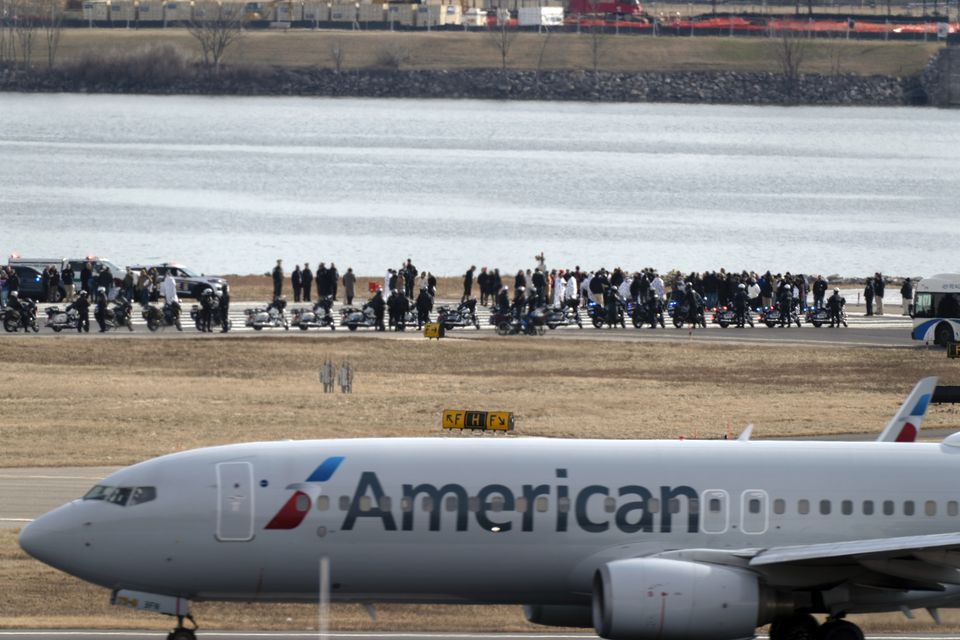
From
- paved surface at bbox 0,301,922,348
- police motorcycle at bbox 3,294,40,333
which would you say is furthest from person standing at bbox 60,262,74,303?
police motorcycle at bbox 3,294,40,333

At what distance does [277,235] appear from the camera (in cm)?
13875

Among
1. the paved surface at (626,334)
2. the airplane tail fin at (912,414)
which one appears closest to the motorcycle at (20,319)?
the paved surface at (626,334)

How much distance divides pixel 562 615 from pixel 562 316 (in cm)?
4988

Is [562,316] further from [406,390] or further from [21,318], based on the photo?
[21,318]

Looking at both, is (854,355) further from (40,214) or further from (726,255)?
(40,214)

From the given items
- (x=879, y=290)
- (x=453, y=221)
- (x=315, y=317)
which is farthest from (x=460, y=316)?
(x=453, y=221)

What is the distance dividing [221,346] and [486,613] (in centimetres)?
3700

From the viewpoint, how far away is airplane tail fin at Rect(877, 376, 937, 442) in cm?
2813

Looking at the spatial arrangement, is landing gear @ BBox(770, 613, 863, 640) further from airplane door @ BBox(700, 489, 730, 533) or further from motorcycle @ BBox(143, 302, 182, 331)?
motorcycle @ BBox(143, 302, 182, 331)

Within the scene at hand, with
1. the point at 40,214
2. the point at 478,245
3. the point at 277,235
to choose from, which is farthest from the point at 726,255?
the point at 40,214

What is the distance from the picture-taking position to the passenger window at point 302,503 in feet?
79.5

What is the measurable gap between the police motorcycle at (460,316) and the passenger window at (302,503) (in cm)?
4799

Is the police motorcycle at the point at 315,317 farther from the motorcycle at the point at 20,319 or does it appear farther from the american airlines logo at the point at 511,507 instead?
the american airlines logo at the point at 511,507

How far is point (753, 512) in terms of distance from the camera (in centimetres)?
2517
